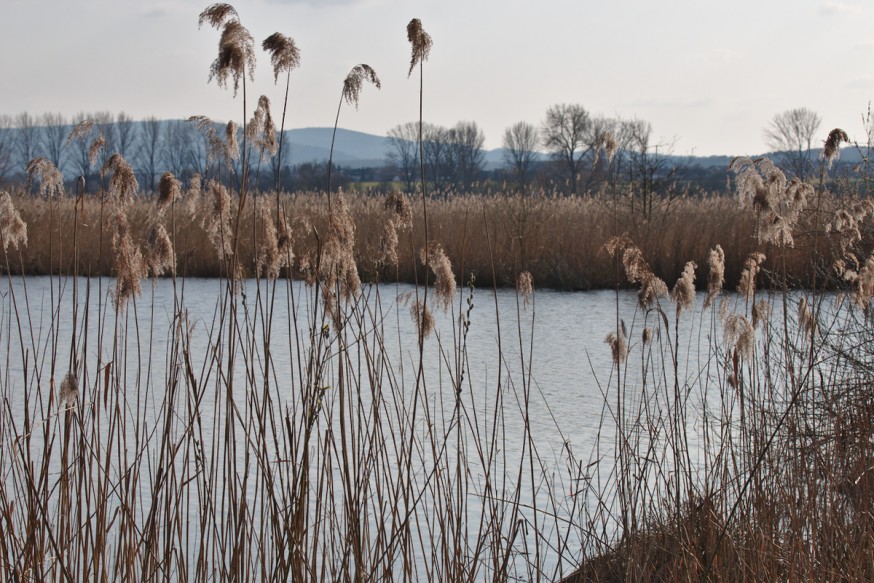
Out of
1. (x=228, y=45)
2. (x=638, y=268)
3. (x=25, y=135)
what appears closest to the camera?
(x=228, y=45)

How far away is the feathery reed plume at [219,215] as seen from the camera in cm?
212

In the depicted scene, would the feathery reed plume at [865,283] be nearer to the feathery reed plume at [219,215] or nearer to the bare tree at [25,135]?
the feathery reed plume at [219,215]

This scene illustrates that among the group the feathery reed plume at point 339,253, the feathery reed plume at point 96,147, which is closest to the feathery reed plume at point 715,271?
the feathery reed plume at point 339,253

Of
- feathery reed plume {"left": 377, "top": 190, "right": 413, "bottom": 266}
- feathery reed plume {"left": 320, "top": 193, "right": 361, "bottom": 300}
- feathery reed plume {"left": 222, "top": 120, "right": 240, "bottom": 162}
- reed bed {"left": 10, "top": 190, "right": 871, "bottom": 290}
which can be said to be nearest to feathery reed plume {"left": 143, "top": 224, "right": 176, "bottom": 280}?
feathery reed plume {"left": 222, "top": 120, "right": 240, "bottom": 162}

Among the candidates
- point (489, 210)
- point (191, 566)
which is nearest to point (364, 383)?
point (191, 566)

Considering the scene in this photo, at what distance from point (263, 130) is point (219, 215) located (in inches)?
8.9

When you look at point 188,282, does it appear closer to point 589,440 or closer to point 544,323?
point 544,323

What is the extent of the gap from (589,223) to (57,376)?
7797 millimetres

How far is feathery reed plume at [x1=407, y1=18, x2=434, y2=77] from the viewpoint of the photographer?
2.07 meters

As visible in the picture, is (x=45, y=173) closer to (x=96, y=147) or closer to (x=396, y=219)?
(x=96, y=147)

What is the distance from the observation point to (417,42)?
208 cm

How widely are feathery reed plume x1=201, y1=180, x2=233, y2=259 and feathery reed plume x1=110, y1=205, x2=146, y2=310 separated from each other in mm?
180

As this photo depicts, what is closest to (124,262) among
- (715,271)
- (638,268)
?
(638,268)

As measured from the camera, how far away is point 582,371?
657 centimetres
